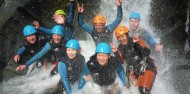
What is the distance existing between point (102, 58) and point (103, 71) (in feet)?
1.15

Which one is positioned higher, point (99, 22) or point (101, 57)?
point (99, 22)

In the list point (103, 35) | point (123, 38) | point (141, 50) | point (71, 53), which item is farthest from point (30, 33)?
point (141, 50)

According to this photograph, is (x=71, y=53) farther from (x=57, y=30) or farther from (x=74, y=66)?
(x=57, y=30)

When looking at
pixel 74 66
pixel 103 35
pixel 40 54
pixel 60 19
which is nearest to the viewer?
pixel 74 66

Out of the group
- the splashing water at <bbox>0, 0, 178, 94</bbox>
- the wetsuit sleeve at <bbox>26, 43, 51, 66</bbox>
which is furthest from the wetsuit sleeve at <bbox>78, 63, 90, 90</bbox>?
the wetsuit sleeve at <bbox>26, 43, 51, 66</bbox>

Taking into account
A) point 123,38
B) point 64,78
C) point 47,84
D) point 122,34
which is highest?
point 122,34

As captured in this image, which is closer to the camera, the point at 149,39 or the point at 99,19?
the point at 99,19

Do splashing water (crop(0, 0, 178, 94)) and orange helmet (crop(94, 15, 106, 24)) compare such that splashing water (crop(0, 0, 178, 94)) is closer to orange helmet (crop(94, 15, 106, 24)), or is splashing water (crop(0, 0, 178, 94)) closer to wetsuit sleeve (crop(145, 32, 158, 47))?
wetsuit sleeve (crop(145, 32, 158, 47))

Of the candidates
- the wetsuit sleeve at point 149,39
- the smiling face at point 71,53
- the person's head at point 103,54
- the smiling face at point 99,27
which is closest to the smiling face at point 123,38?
the person's head at point 103,54

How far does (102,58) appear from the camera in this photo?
7297 millimetres

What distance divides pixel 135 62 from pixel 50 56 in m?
2.69

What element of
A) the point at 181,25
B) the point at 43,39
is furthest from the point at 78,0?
the point at 181,25

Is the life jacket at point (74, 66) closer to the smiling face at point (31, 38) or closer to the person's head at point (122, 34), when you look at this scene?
the person's head at point (122, 34)

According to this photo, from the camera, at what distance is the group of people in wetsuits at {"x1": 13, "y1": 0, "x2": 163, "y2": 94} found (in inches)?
292
